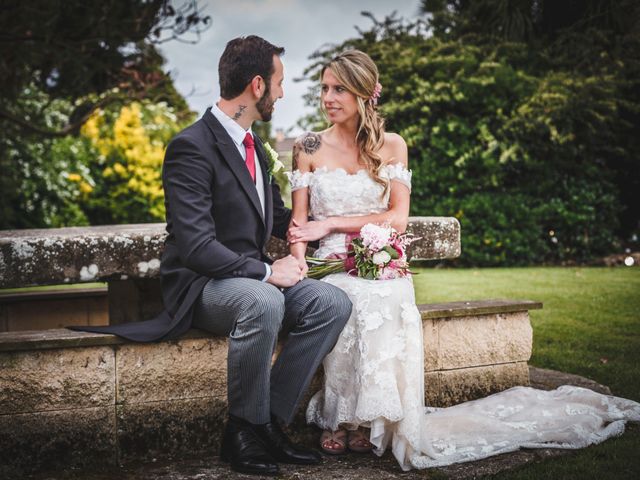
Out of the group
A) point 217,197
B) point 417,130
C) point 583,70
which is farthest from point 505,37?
point 217,197

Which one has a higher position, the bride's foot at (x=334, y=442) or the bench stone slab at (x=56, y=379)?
the bench stone slab at (x=56, y=379)

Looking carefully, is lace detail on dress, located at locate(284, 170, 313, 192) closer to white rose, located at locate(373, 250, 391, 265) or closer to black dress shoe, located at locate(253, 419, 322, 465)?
white rose, located at locate(373, 250, 391, 265)

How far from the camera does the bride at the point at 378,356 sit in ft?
10.5

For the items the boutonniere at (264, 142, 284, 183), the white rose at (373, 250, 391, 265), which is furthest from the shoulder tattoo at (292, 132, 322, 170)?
the white rose at (373, 250, 391, 265)

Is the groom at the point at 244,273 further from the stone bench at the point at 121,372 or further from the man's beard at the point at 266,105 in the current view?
the stone bench at the point at 121,372

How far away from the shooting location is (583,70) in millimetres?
12344

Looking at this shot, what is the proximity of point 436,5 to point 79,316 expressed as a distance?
11542 mm

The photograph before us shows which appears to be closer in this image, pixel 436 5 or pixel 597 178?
pixel 597 178

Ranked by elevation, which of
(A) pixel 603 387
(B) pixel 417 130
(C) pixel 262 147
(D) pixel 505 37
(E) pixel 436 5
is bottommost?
(A) pixel 603 387

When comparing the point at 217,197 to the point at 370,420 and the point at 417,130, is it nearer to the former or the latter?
the point at 370,420

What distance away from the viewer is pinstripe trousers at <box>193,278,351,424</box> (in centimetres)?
297

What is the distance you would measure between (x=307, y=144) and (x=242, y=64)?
91 cm

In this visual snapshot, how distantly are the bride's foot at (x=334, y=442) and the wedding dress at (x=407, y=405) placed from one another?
0.05 metres

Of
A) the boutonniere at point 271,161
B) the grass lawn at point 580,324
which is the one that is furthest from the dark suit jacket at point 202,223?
the grass lawn at point 580,324
